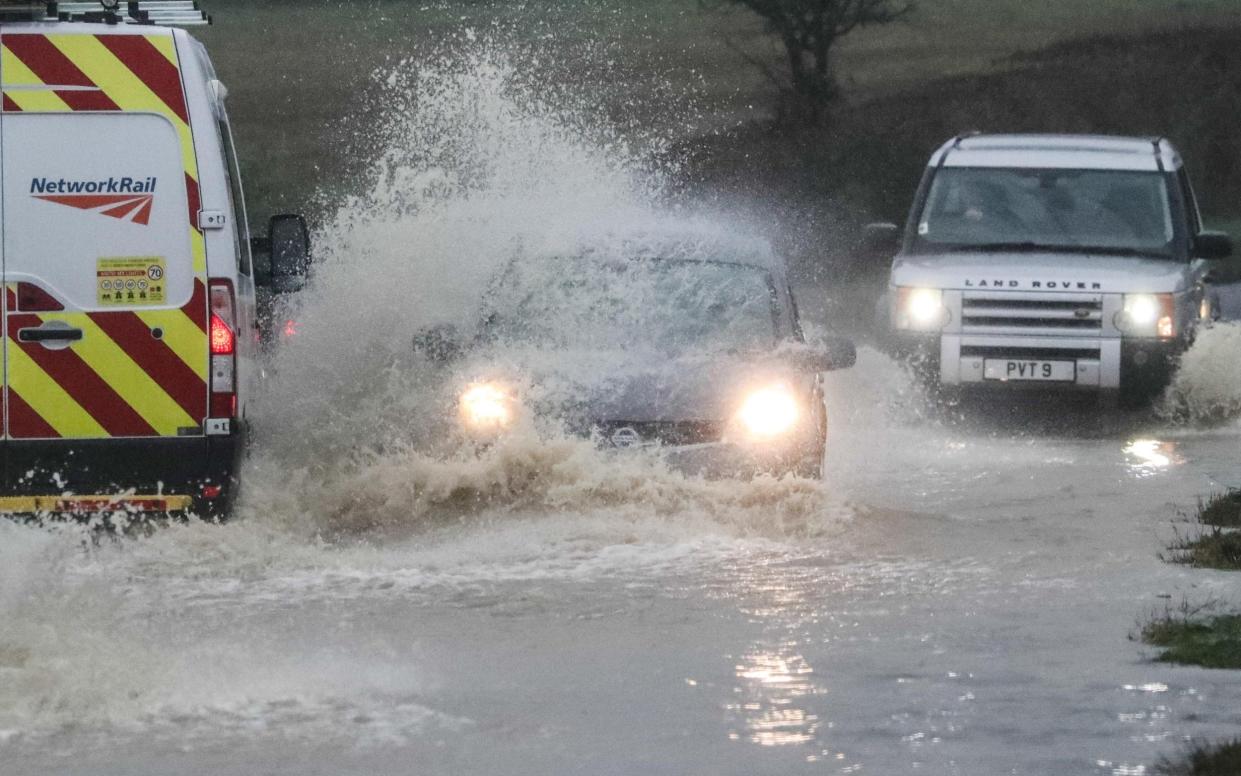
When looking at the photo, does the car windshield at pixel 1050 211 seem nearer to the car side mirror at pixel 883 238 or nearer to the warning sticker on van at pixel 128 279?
the car side mirror at pixel 883 238

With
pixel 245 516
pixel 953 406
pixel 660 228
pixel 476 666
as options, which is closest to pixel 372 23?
pixel 953 406

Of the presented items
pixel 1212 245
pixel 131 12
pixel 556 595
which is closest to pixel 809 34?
pixel 1212 245

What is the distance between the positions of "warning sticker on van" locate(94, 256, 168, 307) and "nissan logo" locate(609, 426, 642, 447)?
2.36 m

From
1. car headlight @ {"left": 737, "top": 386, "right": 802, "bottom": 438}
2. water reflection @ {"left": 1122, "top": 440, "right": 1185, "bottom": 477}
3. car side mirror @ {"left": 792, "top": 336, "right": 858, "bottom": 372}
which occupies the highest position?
car side mirror @ {"left": 792, "top": 336, "right": 858, "bottom": 372}

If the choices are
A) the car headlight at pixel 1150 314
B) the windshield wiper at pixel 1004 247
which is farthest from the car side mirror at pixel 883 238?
the car headlight at pixel 1150 314

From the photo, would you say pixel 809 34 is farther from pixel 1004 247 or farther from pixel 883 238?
pixel 1004 247

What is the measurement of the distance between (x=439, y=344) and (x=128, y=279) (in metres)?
2.37

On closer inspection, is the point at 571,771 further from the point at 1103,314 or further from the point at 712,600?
the point at 1103,314

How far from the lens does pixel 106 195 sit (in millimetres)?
10273

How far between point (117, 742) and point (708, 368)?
17.0ft

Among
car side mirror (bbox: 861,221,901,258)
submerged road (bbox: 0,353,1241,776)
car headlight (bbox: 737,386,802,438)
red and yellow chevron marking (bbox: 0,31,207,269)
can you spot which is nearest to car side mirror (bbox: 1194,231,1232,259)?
car side mirror (bbox: 861,221,901,258)

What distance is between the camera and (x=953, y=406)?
18.3m

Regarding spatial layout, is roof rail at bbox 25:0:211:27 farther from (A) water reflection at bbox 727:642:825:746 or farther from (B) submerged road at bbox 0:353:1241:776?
(A) water reflection at bbox 727:642:825:746

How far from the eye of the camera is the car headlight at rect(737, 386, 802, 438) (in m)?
11.9
